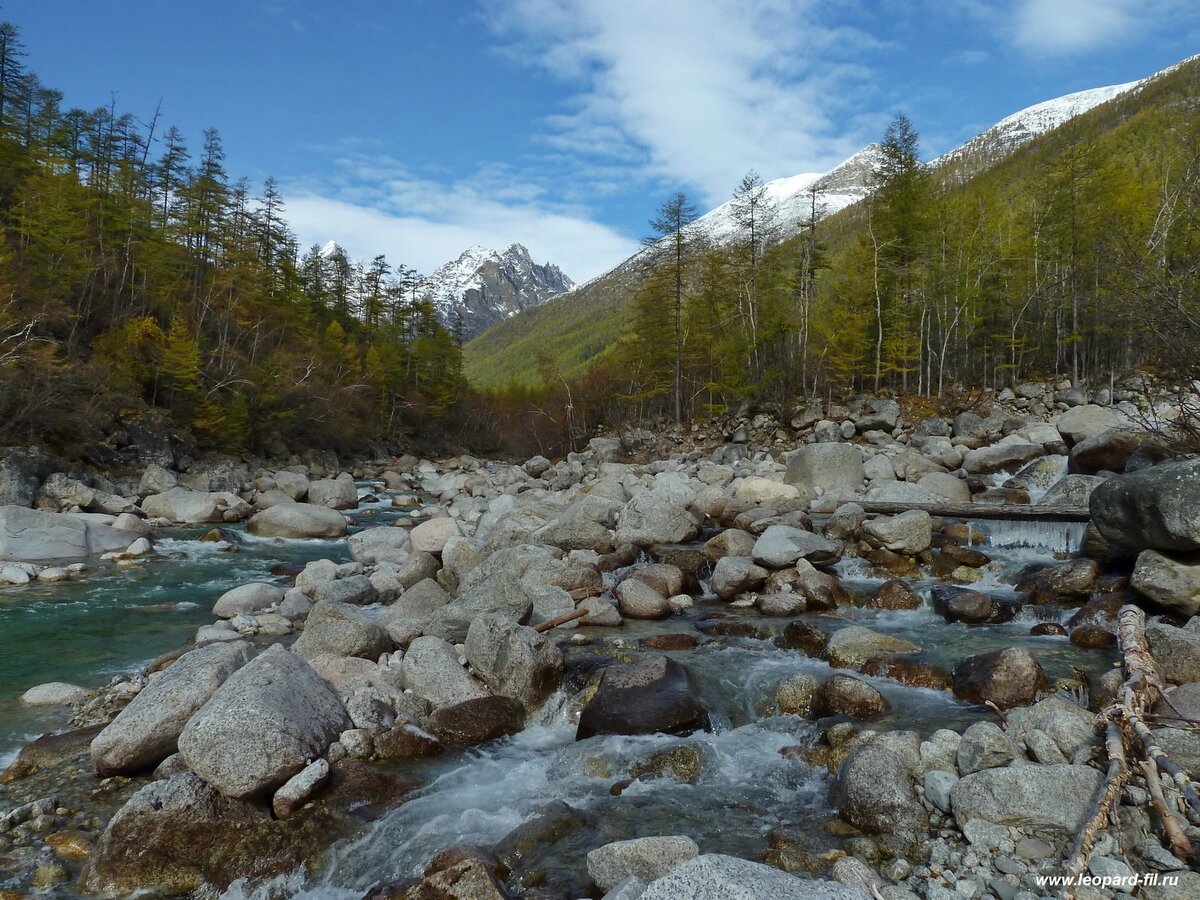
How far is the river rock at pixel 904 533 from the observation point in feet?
39.0

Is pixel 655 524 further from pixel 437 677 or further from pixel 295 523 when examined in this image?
pixel 295 523

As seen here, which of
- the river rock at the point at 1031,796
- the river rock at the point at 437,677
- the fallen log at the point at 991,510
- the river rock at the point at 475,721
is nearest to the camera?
the river rock at the point at 1031,796

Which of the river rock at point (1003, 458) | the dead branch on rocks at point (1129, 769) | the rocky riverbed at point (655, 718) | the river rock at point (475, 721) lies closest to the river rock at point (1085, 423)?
the river rock at point (1003, 458)

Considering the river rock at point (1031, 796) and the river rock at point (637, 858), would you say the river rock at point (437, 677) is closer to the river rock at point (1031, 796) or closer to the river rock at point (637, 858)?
the river rock at point (637, 858)

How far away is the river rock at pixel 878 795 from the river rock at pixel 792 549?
6.27 metres

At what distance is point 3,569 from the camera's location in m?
13.1

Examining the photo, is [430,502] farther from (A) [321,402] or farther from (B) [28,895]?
(B) [28,895]

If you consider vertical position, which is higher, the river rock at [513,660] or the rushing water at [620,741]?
the river rock at [513,660]

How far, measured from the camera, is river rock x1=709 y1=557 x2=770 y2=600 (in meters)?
11.0

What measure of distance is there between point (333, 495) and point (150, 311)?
1805 centimetres

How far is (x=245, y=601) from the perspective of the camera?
37.0 ft

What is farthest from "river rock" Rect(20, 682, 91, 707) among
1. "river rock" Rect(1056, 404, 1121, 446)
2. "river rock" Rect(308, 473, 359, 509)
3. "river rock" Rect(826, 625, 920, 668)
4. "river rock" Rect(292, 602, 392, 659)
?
"river rock" Rect(1056, 404, 1121, 446)

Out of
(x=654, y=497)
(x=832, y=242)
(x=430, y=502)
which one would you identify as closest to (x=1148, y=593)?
(x=654, y=497)

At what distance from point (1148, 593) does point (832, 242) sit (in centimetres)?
10128
